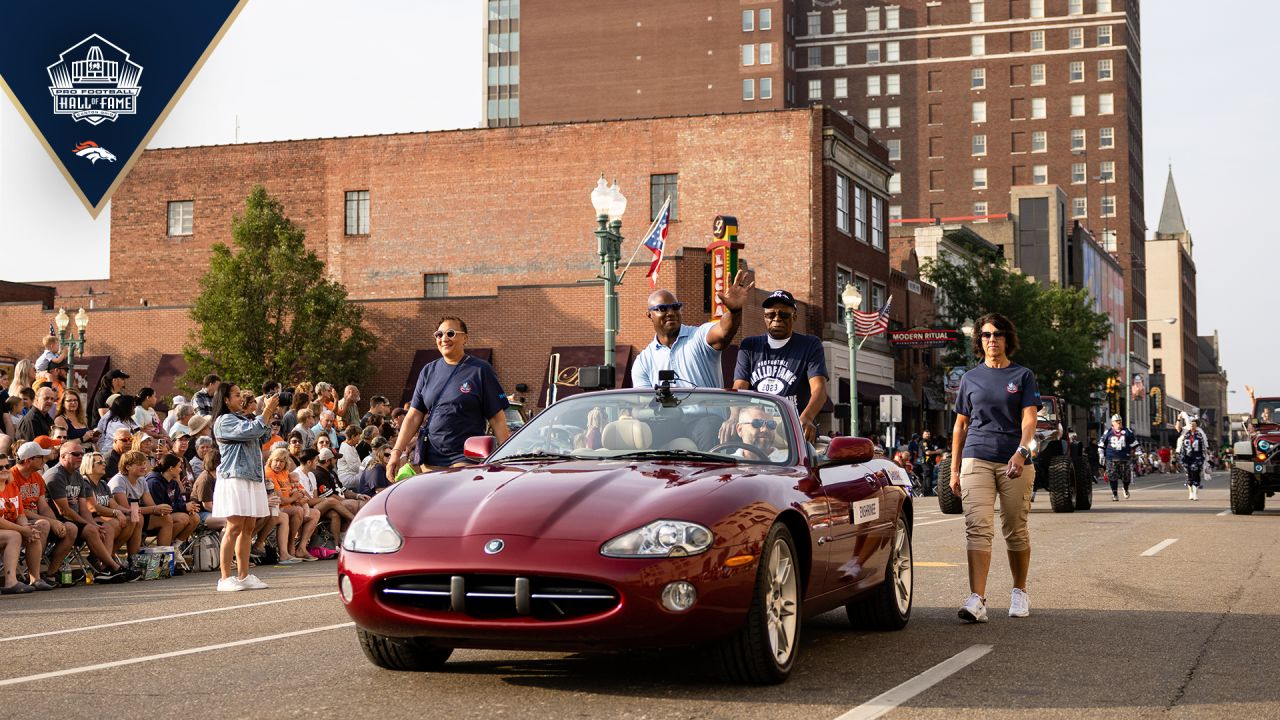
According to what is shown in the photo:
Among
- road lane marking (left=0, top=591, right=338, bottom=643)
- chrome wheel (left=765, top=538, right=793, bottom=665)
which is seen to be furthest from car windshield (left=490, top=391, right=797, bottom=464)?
road lane marking (left=0, top=591, right=338, bottom=643)

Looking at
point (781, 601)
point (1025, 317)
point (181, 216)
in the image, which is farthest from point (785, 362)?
point (1025, 317)

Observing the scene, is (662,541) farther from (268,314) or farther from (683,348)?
(268,314)

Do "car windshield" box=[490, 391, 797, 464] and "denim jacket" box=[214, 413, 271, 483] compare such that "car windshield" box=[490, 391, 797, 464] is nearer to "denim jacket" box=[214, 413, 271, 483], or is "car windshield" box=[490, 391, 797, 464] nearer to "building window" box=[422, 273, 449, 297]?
"denim jacket" box=[214, 413, 271, 483]

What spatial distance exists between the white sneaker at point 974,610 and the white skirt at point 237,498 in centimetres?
599

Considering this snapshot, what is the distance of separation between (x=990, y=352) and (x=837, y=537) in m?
2.59

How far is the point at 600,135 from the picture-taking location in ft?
160

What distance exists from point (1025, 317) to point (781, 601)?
55.0m

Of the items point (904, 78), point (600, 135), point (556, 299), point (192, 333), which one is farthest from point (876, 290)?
point (904, 78)

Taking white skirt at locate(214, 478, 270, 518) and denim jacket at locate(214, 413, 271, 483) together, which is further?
denim jacket at locate(214, 413, 271, 483)

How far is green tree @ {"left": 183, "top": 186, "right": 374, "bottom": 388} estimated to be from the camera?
1578 inches

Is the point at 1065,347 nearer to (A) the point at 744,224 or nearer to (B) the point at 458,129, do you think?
(A) the point at 744,224

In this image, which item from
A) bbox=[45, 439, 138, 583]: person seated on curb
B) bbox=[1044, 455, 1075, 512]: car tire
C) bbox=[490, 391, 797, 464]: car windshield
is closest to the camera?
bbox=[490, 391, 797, 464]: car windshield

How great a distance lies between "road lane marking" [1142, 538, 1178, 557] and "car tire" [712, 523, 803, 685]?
9.24 m

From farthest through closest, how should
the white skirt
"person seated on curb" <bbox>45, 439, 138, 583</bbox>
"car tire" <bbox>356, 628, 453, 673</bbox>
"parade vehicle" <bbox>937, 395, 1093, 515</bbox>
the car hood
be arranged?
"parade vehicle" <bbox>937, 395, 1093, 515</bbox> → "person seated on curb" <bbox>45, 439, 138, 583</bbox> → the white skirt → "car tire" <bbox>356, 628, 453, 673</bbox> → the car hood
